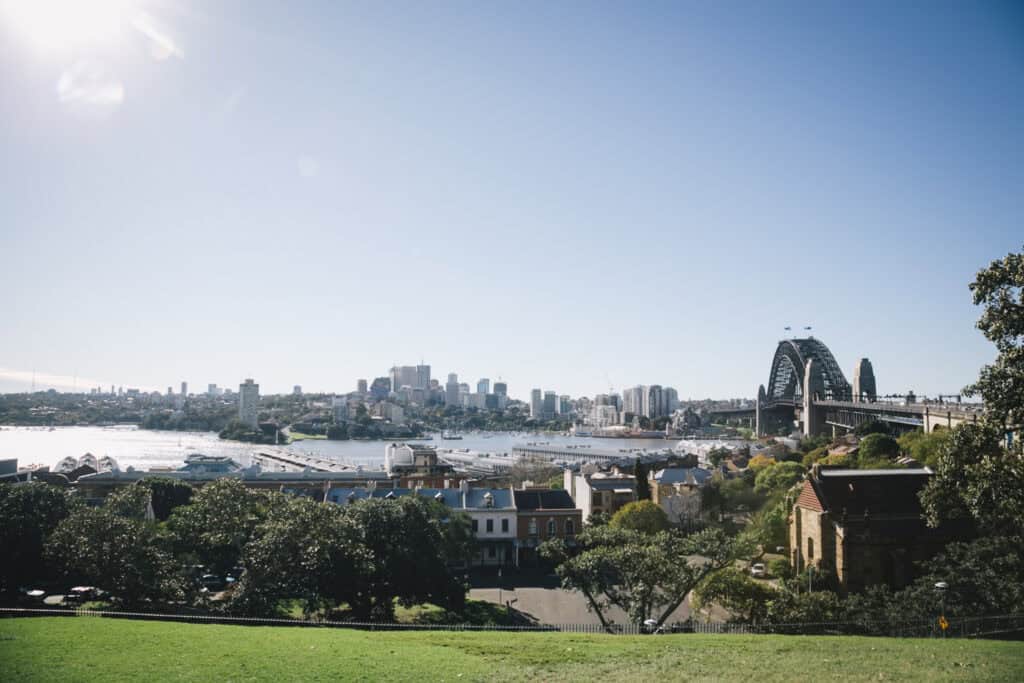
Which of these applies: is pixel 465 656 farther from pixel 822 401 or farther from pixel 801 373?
pixel 801 373

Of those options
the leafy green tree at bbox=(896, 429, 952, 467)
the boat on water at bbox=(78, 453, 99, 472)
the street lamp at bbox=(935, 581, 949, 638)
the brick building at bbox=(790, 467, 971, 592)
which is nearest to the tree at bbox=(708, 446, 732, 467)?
the leafy green tree at bbox=(896, 429, 952, 467)

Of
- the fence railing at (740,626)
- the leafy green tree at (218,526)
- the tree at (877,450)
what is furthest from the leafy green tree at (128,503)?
the tree at (877,450)

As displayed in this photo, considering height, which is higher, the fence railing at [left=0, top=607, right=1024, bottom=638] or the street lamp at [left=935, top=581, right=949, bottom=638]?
the street lamp at [left=935, top=581, right=949, bottom=638]

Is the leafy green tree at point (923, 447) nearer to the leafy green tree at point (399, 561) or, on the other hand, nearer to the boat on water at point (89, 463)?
the leafy green tree at point (399, 561)

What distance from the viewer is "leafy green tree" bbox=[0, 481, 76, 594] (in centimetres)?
2003

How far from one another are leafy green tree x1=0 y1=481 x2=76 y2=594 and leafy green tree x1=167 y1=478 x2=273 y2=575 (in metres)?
3.74

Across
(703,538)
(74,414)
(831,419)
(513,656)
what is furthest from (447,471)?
(74,414)

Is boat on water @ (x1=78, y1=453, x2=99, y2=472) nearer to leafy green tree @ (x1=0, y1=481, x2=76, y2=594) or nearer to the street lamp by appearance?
leafy green tree @ (x1=0, y1=481, x2=76, y2=594)

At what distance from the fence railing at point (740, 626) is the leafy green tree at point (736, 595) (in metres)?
1.30

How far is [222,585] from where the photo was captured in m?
25.5

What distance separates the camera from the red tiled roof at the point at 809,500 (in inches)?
872


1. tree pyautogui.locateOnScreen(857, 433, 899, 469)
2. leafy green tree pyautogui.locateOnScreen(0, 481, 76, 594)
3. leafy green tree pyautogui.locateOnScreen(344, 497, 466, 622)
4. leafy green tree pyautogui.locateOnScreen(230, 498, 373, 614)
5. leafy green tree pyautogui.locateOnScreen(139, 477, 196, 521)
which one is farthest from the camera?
tree pyautogui.locateOnScreen(857, 433, 899, 469)

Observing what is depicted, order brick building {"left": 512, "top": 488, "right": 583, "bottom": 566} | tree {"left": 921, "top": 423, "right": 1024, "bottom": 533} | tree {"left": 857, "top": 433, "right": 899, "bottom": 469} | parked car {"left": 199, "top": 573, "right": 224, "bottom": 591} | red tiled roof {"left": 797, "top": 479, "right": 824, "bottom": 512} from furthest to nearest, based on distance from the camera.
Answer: tree {"left": 857, "top": 433, "right": 899, "bottom": 469} → brick building {"left": 512, "top": 488, "right": 583, "bottom": 566} → parked car {"left": 199, "top": 573, "right": 224, "bottom": 591} → red tiled roof {"left": 797, "top": 479, "right": 824, "bottom": 512} → tree {"left": 921, "top": 423, "right": 1024, "bottom": 533}

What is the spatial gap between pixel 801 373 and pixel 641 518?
357 ft
